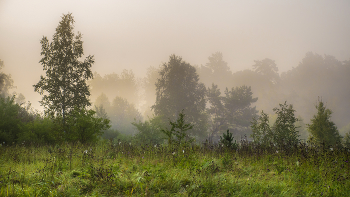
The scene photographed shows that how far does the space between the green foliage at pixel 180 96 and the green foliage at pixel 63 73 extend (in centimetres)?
1420

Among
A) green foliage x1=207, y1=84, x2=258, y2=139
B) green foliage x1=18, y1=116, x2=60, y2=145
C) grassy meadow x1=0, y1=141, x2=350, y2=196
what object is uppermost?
green foliage x1=207, y1=84, x2=258, y2=139

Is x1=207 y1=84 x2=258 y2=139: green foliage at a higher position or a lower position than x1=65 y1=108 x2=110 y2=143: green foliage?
higher

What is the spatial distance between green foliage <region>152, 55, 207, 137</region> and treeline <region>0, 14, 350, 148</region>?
0.14m

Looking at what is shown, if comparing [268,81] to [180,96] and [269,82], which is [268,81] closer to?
[269,82]

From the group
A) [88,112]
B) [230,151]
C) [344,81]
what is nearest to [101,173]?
[230,151]

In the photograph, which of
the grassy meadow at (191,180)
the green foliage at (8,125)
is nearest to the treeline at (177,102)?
the green foliage at (8,125)

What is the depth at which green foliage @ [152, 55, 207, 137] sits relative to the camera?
28125 mm

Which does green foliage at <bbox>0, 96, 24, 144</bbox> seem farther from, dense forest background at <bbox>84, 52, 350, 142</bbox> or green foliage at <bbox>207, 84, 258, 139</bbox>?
dense forest background at <bbox>84, 52, 350, 142</bbox>

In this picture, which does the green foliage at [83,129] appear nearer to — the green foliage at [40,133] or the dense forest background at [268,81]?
the green foliage at [40,133]

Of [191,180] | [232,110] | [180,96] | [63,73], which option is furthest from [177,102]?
[191,180]

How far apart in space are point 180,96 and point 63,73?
16.4 m

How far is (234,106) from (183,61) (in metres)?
12.1

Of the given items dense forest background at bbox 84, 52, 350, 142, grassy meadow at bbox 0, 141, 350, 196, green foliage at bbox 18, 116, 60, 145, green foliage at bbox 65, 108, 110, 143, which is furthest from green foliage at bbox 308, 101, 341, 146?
dense forest background at bbox 84, 52, 350, 142

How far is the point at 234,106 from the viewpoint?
34125 millimetres
